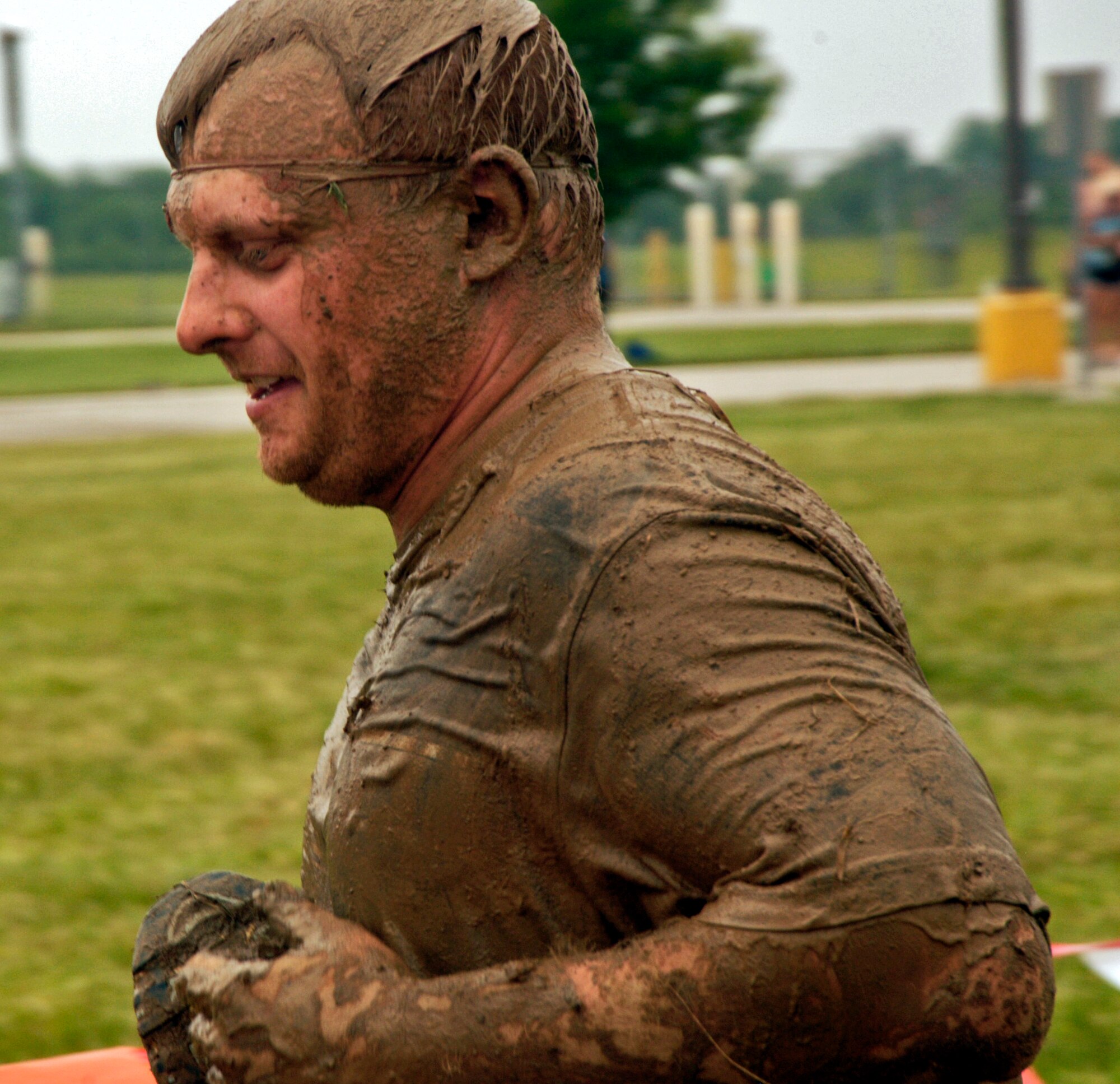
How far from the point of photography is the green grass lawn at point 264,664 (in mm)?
4363

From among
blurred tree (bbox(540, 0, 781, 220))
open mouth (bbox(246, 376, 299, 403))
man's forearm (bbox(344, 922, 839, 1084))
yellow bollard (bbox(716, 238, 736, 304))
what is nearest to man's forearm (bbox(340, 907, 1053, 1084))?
man's forearm (bbox(344, 922, 839, 1084))

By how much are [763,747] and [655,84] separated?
81.6 feet

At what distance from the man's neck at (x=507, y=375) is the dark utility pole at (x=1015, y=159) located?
44.5 ft

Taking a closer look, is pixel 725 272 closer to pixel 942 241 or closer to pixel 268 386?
pixel 942 241

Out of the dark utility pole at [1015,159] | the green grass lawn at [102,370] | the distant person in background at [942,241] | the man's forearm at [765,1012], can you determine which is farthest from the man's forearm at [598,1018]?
the distant person in background at [942,241]

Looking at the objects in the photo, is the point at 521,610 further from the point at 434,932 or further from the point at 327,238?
the point at 327,238

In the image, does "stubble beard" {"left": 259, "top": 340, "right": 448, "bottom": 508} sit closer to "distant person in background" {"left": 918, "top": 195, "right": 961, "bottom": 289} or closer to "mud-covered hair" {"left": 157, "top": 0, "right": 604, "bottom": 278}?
"mud-covered hair" {"left": 157, "top": 0, "right": 604, "bottom": 278}

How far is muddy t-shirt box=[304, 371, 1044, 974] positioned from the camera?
145cm

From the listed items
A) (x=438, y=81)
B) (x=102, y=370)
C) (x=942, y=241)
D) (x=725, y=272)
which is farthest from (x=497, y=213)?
(x=725, y=272)

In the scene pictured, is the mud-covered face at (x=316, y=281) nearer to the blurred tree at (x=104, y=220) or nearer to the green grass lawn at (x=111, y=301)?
the blurred tree at (x=104, y=220)

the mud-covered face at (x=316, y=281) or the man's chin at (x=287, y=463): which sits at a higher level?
the mud-covered face at (x=316, y=281)

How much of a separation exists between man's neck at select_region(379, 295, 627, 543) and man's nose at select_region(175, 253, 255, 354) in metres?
0.25

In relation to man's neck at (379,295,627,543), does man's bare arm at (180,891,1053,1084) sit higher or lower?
lower

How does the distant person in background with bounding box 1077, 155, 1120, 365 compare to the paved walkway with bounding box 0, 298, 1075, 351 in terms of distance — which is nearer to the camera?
the distant person in background with bounding box 1077, 155, 1120, 365
